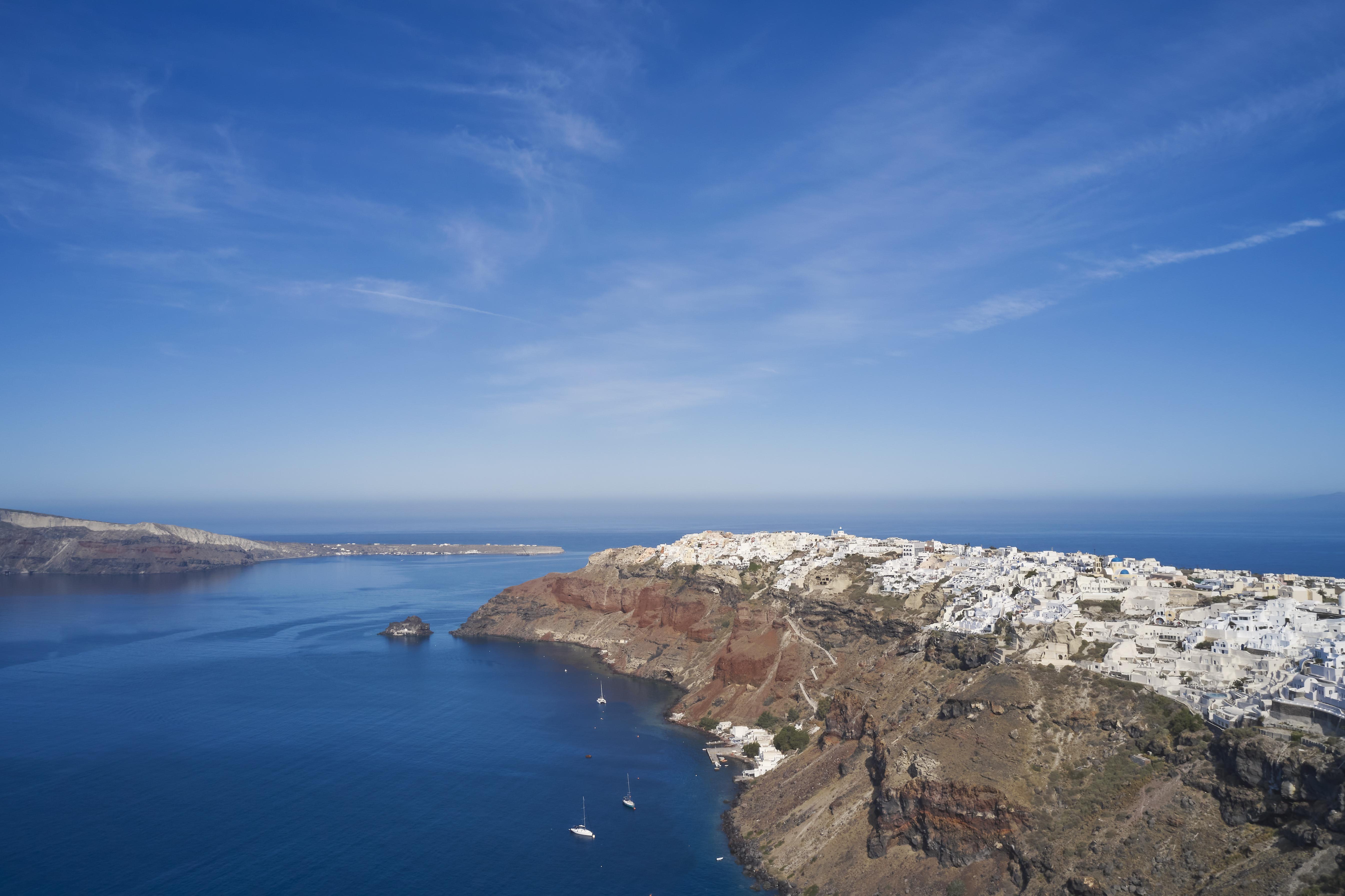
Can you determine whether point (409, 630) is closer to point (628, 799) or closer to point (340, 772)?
point (340, 772)

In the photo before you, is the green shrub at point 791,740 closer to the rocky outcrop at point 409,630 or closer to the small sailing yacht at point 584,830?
the small sailing yacht at point 584,830

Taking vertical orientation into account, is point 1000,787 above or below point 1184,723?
below

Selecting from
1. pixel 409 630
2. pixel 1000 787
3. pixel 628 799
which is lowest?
pixel 628 799

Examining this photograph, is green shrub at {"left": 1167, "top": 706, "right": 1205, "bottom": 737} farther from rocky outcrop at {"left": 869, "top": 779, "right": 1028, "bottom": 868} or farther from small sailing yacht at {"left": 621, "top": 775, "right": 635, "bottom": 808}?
small sailing yacht at {"left": 621, "top": 775, "right": 635, "bottom": 808}

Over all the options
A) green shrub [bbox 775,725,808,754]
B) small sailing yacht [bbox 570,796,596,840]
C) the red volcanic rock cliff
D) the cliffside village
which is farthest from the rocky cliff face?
small sailing yacht [bbox 570,796,596,840]

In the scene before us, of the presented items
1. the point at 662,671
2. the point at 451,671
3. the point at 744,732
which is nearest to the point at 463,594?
the point at 451,671

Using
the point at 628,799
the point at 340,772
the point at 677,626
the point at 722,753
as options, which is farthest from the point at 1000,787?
the point at 677,626

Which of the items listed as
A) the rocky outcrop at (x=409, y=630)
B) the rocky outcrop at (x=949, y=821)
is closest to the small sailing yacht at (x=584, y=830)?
the rocky outcrop at (x=949, y=821)
